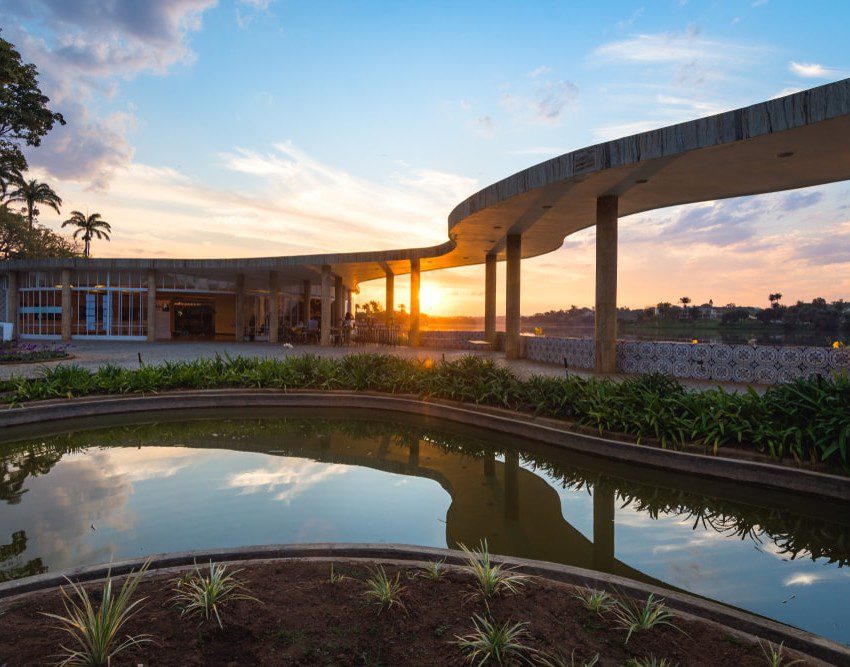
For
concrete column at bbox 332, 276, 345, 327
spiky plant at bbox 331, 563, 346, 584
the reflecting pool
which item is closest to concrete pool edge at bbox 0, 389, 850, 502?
the reflecting pool

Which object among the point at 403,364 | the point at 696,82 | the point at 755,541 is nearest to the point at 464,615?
the point at 755,541

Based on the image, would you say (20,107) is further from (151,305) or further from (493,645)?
(493,645)

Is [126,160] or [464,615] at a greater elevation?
[126,160]

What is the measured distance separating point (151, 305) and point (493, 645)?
93.3 ft

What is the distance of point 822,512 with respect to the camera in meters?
5.11

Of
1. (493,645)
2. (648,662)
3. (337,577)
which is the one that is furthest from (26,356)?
(648,662)

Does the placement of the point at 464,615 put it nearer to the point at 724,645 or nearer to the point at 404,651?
the point at 404,651

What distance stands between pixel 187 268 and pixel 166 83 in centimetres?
1459

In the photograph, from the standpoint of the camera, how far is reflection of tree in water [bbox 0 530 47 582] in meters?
3.67

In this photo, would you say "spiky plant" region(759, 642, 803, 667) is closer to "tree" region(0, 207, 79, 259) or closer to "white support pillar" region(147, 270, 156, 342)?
"white support pillar" region(147, 270, 156, 342)

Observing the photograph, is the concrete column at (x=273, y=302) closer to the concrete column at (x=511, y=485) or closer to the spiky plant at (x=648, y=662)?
the concrete column at (x=511, y=485)

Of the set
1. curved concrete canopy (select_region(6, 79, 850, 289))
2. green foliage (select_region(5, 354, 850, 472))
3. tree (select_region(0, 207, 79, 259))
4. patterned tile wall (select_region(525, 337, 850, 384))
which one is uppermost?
tree (select_region(0, 207, 79, 259))

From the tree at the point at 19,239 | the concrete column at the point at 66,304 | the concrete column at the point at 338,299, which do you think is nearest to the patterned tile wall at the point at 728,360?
the concrete column at the point at 338,299

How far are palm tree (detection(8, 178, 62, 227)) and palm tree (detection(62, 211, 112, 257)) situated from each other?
5.92 meters
